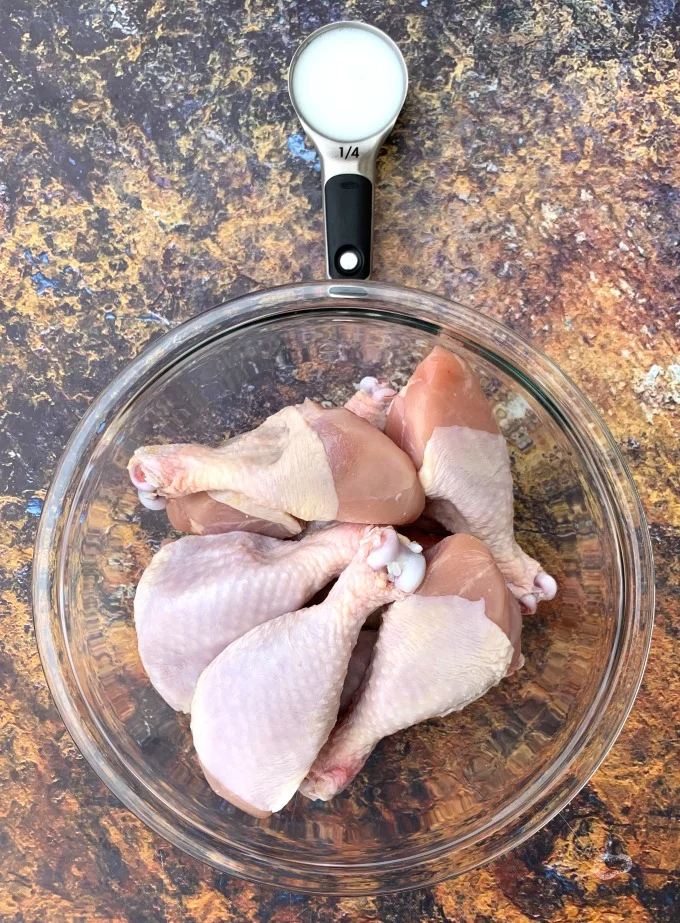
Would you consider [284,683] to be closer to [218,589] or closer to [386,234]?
[218,589]

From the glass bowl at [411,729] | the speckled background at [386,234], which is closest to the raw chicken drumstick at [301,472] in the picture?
the glass bowl at [411,729]

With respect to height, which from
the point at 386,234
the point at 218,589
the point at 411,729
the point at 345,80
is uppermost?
the point at 345,80

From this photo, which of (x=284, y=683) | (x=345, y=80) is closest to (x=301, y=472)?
(x=284, y=683)

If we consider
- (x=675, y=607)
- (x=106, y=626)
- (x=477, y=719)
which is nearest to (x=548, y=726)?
(x=477, y=719)

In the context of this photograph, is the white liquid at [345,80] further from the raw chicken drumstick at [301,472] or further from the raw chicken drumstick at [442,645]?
the raw chicken drumstick at [442,645]

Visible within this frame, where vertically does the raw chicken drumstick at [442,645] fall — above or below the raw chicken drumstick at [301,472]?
below
